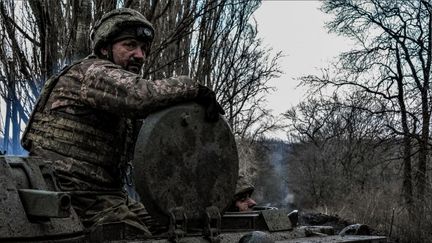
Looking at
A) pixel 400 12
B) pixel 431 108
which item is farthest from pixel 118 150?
pixel 400 12

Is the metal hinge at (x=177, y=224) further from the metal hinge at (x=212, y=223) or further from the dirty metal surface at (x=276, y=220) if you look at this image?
the dirty metal surface at (x=276, y=220)

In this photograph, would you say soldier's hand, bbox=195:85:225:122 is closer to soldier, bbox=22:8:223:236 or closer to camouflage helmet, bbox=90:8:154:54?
soldier, bbox=22:8:223:236

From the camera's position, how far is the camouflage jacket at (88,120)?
3.21 meters

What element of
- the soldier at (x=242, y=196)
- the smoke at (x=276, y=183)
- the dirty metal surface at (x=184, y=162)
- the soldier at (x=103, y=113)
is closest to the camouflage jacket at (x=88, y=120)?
the soldier at (x=103, y=113)

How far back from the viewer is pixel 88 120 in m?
3.49

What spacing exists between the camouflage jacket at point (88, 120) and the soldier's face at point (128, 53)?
0.56 ft

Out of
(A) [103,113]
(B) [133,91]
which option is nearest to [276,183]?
(A) [103,113]

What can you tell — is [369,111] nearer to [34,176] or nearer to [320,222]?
[320,222]

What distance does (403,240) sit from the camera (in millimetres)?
13820

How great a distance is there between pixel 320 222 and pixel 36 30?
499 inches

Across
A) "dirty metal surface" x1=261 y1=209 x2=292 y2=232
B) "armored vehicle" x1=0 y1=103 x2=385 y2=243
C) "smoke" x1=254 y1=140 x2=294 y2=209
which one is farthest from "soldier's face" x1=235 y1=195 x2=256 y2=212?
"smoke" x1=254 y1=140 x2=294 y2=209

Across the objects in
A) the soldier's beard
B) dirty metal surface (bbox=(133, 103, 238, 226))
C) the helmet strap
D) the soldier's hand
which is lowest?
dirty metal surface (bbox=(133, 103, 238, 226))

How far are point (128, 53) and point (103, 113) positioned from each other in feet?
1.46

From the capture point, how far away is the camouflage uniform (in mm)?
3248
